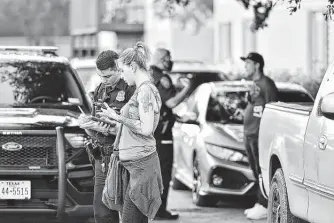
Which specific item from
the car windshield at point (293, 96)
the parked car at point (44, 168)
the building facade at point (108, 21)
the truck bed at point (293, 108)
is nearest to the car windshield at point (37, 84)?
the parked car at point (44, 168)

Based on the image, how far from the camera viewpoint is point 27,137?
35.3 feet

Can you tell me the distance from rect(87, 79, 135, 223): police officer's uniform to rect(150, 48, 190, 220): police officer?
3.03 meters

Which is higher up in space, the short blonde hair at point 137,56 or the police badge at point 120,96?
the short blonde hair at point 137,56

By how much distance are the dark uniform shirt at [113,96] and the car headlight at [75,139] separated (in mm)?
1349

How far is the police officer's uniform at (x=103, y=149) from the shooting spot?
362 inches

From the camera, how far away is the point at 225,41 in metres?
35.8

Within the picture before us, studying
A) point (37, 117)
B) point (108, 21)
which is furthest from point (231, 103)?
point (108, 21)

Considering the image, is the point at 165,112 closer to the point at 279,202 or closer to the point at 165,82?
the point at 165,82

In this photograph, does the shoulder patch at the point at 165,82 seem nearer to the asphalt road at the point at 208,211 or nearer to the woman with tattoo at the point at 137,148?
the asphalt road at the point at 208,211

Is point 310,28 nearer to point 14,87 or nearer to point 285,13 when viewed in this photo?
point 285,13

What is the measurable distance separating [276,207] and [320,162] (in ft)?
6.16

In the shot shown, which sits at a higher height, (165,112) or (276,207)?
(165,112)

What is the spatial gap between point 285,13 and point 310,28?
5.22ft

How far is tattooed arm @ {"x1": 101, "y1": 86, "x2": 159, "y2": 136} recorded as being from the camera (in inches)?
327
